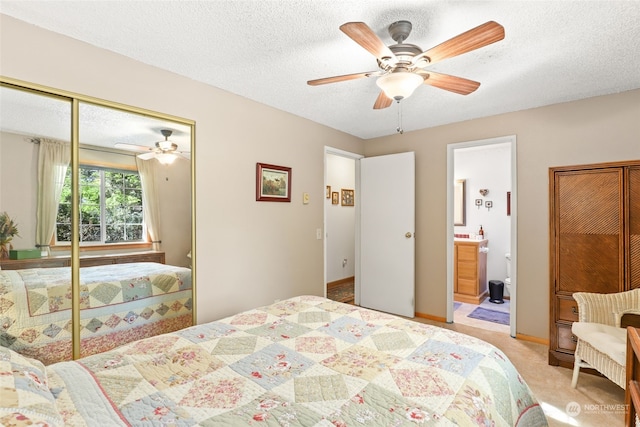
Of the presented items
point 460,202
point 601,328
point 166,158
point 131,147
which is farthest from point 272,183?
point 460,202

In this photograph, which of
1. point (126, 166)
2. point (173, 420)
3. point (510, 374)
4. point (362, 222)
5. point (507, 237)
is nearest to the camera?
point (173, 420)

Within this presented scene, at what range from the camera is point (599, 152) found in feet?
9.30

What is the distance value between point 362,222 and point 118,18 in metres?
3.33

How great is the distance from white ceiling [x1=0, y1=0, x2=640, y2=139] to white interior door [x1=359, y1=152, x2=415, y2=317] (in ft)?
4.20

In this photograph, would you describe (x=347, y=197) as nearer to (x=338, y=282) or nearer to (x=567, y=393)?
(x=338, y=282)

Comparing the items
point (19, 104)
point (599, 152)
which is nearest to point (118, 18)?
point (19, 104)

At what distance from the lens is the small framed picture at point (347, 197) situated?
579 centimetres

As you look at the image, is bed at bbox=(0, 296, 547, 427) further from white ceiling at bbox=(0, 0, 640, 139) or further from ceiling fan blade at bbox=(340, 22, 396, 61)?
white ceiling at bbox=(0, 0, 640, 139)

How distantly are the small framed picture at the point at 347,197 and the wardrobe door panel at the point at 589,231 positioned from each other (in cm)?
352

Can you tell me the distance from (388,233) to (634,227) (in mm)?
2268

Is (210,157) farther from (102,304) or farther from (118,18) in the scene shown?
(102,304)

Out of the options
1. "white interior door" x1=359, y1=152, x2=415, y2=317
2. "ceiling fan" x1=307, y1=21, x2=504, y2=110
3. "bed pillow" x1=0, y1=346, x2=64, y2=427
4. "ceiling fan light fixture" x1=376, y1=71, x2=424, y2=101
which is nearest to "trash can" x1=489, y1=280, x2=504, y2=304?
"white interior door" x1=359, y1=152, x2=415, y2=317

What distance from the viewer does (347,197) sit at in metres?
5.86

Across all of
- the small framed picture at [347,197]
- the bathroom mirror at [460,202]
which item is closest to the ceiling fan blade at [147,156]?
the small framed picture at [347,197]
